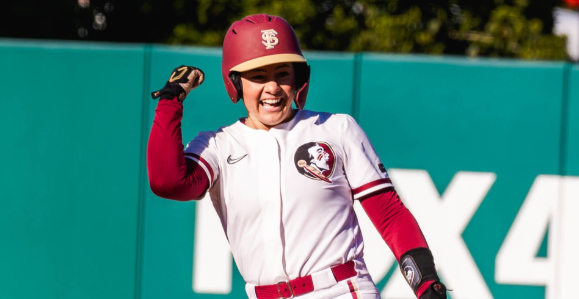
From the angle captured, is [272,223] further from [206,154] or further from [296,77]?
[296,77]

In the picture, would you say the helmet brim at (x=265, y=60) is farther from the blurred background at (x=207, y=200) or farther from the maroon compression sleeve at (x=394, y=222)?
the blurred background at (x=207, y=200)

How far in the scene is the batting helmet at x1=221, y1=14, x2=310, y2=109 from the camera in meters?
2.44

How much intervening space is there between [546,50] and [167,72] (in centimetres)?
693

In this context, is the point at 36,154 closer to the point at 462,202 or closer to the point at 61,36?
the point at 462,202

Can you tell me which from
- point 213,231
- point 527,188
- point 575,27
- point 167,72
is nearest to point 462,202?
point 527,188

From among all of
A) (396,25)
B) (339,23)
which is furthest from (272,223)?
(339,23)

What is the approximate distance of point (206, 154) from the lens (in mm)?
2443

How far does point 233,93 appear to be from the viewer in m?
2.56

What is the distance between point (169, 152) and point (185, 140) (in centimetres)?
290

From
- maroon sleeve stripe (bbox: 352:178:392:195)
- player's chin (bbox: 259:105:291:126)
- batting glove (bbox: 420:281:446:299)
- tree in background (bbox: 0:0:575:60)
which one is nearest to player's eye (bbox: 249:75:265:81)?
player's chin (bbox: 259:105:291:126)

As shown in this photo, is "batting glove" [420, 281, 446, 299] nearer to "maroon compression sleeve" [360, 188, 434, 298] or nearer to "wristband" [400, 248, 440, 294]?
"wristband" [400, 248, 440, 294]

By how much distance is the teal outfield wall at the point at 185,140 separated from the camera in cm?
510

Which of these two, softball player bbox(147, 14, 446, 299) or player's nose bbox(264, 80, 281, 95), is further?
player's nose bbox(264, 80, 281, 95)

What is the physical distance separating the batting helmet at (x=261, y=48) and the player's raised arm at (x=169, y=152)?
0.25 metres
